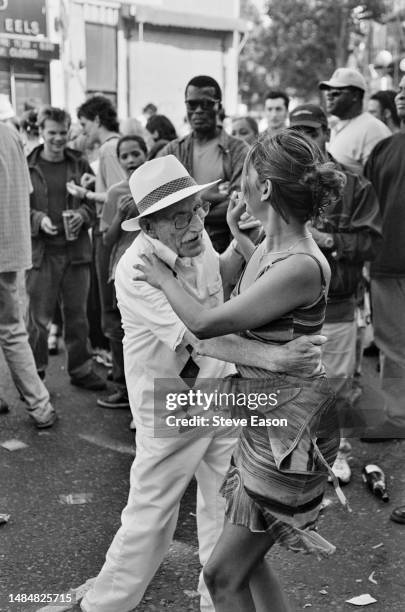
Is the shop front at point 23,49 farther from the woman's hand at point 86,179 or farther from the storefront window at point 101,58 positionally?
the woman's hand at point 86,179

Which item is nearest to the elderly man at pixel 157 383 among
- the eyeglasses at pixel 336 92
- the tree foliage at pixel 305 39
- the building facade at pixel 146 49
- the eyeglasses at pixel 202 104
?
the eyeglasses at pixel 202 104

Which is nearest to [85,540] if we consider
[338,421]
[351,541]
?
[351,541]

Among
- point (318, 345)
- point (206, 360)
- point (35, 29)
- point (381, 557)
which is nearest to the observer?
point (318, 345)

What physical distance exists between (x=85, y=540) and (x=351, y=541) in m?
1.24

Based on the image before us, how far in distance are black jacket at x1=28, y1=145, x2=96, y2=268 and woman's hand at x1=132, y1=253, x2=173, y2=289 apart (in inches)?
136

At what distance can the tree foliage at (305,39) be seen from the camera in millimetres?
36500

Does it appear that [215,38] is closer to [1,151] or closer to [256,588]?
[1,151]

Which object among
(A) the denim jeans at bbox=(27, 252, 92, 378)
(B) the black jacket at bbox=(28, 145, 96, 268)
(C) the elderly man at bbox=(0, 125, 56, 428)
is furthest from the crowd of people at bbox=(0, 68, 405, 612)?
(A) the denim jeans at bbox=(27, 252, 92, 378)

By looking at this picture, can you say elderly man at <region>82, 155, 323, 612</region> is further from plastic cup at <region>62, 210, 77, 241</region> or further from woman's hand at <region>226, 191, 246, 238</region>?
plastic cup at <region>62, 210, 77, 241</region>

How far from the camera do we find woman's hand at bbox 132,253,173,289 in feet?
7.75

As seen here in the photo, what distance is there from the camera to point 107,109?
22.6 ft

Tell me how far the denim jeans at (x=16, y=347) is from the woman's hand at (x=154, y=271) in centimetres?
293

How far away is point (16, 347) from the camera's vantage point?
5156mm

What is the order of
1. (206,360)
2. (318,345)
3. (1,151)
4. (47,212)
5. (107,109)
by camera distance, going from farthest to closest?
(107,109) → (47,212) → (1,151) → (206,360) → (318,345)
